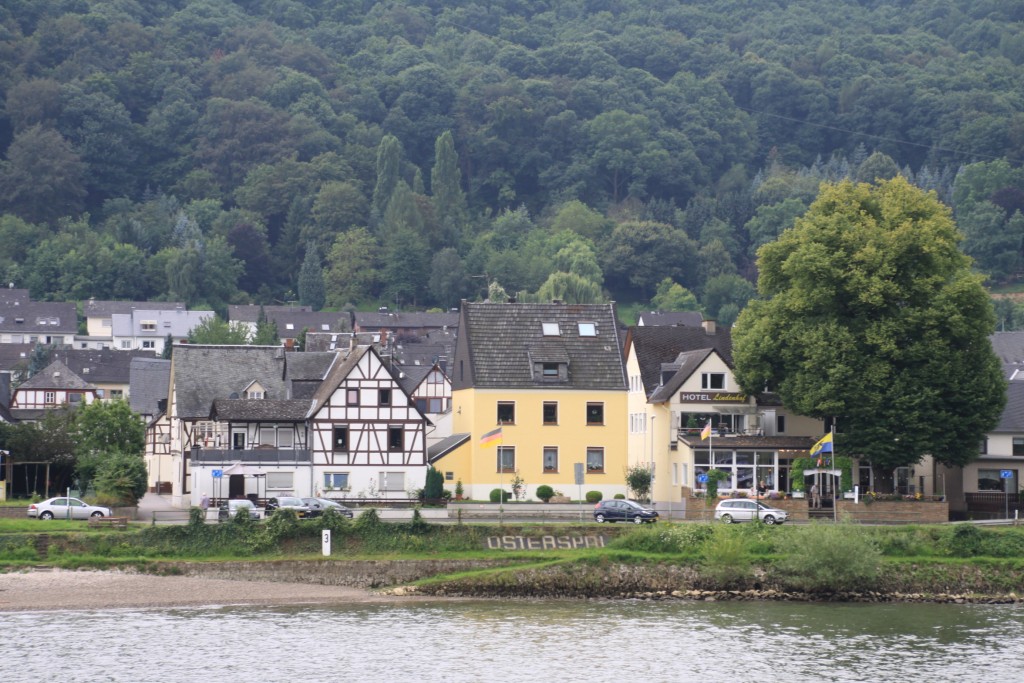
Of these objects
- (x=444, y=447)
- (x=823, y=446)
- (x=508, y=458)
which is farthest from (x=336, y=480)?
(x=823, y=446)

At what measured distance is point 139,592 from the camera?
5984cm

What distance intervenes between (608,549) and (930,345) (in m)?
18.2

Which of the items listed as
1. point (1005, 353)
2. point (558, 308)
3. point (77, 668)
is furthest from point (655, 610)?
point (1005, 353)

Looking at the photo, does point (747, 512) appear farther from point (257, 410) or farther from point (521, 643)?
point (257, 410)

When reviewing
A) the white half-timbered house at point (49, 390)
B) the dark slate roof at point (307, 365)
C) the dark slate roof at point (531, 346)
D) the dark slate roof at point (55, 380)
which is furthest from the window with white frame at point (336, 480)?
the dark slate roof at point (55, 380)

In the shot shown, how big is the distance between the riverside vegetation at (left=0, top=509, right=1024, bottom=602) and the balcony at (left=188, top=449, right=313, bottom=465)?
46.8ft

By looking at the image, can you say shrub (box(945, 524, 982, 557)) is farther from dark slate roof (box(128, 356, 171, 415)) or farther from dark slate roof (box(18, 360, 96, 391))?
dark slate roof (box(18, 360, 96, 391))

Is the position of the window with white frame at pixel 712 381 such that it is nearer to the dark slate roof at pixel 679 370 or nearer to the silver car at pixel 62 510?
the dark slate roof at pixel 679 370

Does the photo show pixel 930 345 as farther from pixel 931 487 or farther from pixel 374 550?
pixel 374 550

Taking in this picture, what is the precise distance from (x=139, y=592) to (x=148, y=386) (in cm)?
5642

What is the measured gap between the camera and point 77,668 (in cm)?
4794

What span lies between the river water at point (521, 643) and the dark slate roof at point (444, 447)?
25.1 meters

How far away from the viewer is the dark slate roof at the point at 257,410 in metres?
80.5

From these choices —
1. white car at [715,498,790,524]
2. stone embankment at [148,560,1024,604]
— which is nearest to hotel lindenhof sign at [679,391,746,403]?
white car at [715,498,790,524]
